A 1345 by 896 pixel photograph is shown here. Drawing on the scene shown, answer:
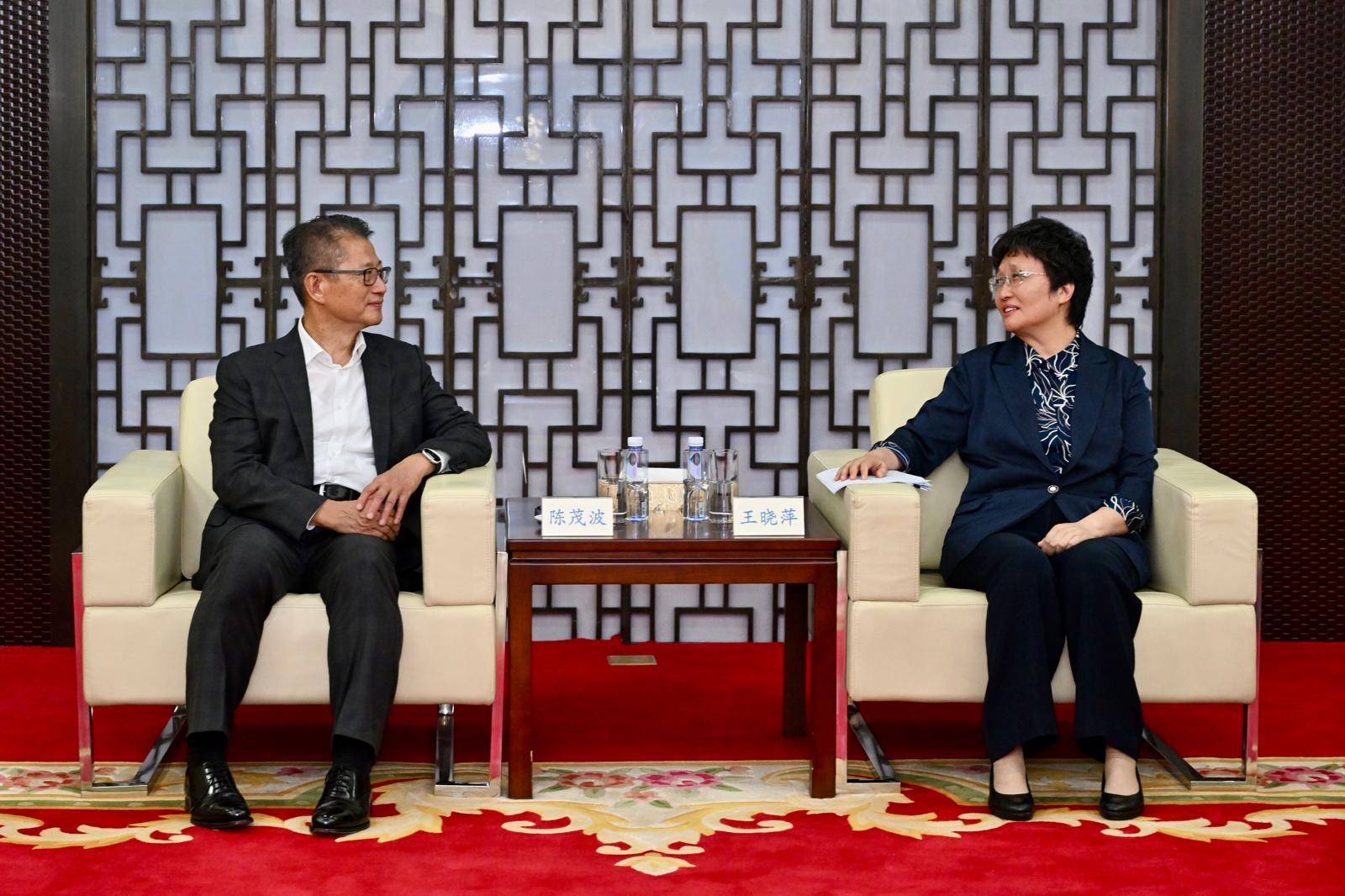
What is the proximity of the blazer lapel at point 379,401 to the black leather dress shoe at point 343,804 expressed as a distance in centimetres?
79

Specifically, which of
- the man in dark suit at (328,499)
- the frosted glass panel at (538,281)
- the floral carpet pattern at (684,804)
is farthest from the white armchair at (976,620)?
the frosted glass panel at (538,281)

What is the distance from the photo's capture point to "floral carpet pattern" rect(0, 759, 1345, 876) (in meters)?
2.88

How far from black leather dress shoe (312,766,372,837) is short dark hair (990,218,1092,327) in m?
1.79

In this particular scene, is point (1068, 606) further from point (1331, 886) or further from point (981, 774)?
point (1331, 886)

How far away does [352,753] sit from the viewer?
9.59 ft

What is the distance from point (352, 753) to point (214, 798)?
→ 0.85 ft

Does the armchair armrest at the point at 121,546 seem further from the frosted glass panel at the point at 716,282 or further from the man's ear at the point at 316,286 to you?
the frosted glass panel at the point at 716,282

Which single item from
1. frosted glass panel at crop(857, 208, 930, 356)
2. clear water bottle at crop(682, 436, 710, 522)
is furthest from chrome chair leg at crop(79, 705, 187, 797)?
frosted glass panel at crop(857, 208, 930, 356)

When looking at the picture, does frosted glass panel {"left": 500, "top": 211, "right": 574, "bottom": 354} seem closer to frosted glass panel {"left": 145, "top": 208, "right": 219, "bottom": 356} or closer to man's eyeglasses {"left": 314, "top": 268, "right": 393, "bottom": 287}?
frosted glass panel {"left": 145, "top": 208, "right": 219, "bottom": 356}

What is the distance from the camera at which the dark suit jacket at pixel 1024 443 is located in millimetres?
3340

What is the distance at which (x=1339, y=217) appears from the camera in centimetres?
449

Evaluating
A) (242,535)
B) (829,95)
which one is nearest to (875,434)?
(829,95)

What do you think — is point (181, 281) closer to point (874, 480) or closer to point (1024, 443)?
point (874, 480)

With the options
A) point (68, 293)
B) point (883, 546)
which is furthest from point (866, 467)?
point (68, 293)
